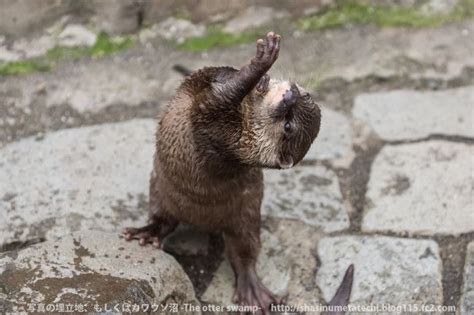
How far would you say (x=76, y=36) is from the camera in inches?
179

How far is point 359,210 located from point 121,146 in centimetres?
124

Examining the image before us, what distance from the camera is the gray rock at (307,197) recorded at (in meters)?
3.68

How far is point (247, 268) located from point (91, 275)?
788 millimetres

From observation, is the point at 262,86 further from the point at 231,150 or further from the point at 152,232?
the point at 152,232

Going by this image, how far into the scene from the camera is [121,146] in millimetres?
A: 3961

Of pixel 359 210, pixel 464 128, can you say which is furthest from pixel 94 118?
pixel 464 128

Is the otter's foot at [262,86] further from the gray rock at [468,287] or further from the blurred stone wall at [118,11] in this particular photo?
the blurred stone wall at [118,11]

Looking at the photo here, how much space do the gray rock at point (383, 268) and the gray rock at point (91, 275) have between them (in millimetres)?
671

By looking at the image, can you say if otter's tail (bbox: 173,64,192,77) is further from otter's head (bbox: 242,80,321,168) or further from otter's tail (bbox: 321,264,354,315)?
otter's tail (bbox: 321,264,354,315)

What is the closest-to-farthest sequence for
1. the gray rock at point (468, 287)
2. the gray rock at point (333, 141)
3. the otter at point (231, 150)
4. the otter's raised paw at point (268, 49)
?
the otter's raised paw at point (268, 49)
the otter at point (231, 150)
the gray rock at point (468, 287)
the gray rock at point (333, 141)

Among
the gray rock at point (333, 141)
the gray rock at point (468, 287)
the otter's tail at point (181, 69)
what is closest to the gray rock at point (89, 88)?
the otter's tail at point (181, 69)

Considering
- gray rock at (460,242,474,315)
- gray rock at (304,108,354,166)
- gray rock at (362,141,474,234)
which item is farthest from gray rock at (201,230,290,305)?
gray rock at (460,242,474,315)

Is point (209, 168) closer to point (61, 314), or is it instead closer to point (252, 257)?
point (252, 257)

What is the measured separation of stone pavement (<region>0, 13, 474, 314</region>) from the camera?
10.4 feet
